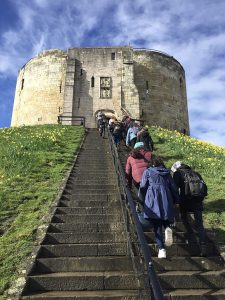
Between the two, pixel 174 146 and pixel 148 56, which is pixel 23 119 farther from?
pixel 174 146

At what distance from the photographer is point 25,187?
9906mm

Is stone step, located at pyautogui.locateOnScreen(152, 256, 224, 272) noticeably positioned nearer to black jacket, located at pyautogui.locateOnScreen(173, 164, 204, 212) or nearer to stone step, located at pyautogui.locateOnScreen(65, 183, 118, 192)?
black jacket, located at pyautogui.locateOnScreen(173, 164, 204, 212)

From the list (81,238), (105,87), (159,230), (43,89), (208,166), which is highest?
(43,89)

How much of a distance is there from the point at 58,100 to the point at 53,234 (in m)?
25.8

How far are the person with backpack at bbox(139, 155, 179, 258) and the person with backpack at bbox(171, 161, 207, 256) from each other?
0.34m

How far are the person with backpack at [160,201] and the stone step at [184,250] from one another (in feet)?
0.90

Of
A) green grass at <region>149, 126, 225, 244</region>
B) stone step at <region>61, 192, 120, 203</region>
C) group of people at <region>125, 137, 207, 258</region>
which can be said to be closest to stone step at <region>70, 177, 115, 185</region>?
stone step at <region>61, 192, 120, 203</region>

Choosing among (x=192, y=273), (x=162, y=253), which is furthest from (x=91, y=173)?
(x=192, y=273)

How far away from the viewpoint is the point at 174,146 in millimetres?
16906

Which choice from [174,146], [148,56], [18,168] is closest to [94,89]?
[148,56]

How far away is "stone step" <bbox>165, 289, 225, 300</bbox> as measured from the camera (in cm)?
488

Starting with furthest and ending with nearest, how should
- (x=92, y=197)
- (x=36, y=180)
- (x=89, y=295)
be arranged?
(x=36, y=180), (x=92, y=197), (x=89, y=295)

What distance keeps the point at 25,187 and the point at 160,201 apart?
5.02 meters

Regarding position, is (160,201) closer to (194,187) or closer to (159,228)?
(159,228)
